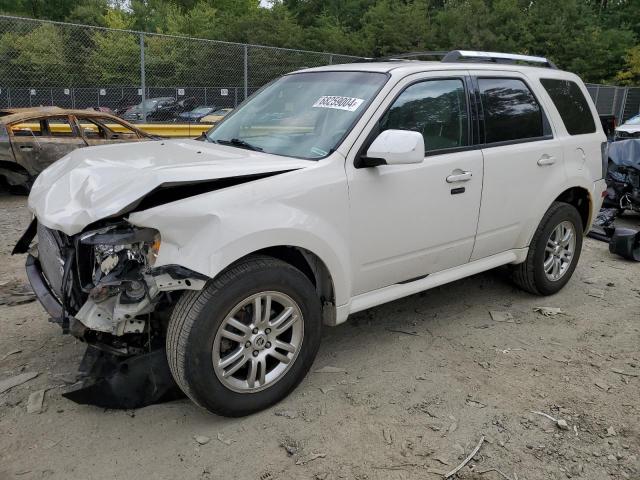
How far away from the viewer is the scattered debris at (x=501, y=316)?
450cm

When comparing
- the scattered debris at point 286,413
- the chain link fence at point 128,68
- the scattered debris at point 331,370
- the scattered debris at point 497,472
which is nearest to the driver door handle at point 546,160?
the scattered debris at point 331,370

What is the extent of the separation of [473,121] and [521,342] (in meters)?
1.66

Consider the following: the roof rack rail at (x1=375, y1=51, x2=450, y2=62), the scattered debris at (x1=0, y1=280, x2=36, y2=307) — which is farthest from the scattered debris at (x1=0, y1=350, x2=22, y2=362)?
the roof rack rail at (x1=375, y1=51, x2=450, y2=62)

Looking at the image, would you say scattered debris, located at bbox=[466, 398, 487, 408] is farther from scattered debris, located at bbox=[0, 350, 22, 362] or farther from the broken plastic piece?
scattered debris, located at bbox=[0, 350, 22, 362]

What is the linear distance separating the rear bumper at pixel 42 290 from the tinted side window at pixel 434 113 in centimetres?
216

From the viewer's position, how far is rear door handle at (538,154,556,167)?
14.4 feet

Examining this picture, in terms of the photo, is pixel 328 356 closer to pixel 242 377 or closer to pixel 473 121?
pixel 242 377

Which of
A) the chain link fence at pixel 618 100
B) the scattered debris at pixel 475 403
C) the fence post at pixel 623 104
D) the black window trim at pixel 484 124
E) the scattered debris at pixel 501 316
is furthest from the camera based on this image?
the fence post at pixel 623 104

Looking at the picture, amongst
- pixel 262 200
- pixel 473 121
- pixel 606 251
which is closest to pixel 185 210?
pixel 262 200

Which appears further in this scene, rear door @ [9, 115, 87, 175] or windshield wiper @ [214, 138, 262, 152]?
rear door @ [9, 115, 87, 175]

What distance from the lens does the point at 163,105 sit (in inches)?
533

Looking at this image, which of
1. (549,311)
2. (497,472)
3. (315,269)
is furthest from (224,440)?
(549,311)

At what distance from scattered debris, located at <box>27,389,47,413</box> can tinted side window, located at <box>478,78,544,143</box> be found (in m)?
3.37

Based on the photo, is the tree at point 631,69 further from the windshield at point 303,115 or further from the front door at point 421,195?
the windshield at point 303,115
